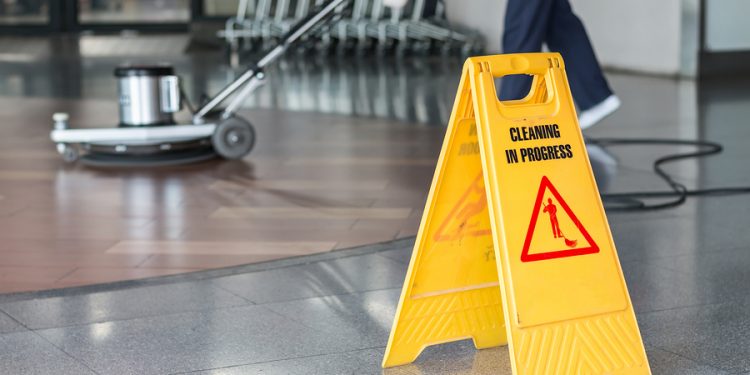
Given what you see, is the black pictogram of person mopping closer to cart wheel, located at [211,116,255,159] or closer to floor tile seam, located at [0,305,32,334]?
floor tile seam, located at [0,305,32,334]

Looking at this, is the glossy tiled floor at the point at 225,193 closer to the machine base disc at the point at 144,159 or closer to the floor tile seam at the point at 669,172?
the machine base disc at the point at 144,159

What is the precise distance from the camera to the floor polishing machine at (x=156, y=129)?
210 inches

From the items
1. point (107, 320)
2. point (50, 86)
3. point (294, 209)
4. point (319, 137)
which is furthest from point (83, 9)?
point (107, 320)

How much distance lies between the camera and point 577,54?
5695 millimetres

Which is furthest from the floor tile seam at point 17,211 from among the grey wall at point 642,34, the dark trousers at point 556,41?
the grey wall at point 642,34

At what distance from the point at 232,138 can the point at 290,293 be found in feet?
7.87

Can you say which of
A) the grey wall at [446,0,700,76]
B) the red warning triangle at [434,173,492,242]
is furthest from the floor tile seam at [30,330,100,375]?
the grey wall at [446,0,700,76]

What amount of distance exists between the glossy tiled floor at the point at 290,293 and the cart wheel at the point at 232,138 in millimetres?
257

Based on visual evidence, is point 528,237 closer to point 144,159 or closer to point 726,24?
point 144,159

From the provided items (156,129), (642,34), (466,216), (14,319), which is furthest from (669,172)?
(642,34)

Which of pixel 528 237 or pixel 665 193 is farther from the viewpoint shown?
pixel 665 193

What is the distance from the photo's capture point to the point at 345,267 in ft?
11.3

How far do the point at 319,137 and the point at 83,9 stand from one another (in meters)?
11.4

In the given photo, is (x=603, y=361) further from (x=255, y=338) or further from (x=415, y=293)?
(x=255, y=338)
